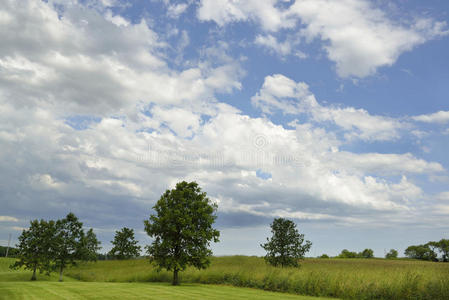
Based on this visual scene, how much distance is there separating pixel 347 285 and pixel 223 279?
14.4 metres

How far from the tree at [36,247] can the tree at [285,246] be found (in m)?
38.9

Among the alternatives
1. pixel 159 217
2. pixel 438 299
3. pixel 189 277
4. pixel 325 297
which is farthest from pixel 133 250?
pixel 438 299

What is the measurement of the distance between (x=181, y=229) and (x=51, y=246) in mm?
36665

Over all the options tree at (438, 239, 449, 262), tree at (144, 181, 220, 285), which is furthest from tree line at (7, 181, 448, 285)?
tree at (438, 239, 449, 262)

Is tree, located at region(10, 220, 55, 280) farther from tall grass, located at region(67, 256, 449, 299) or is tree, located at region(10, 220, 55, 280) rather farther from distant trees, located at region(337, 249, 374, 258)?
distant trees, located at region(337, 249, 374, 258)

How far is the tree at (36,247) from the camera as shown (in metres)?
53.9

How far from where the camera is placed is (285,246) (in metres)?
40.0

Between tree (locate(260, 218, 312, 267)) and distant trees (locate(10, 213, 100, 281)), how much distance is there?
116ft

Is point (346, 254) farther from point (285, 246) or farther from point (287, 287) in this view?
point (287, 287)

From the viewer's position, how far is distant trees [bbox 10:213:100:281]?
5406 cm

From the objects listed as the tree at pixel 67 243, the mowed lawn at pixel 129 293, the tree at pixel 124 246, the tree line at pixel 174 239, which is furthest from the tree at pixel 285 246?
the tree at pixel 124 246

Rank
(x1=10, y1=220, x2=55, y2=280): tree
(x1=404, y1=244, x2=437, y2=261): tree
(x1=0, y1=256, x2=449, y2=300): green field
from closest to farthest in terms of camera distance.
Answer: (x1=0, y1=256, x2=449, y2=300): green field → (x1=10, y1=220, x2=55, y2=280): tree → (x1=404, y1=244, x2=437, y2=261): tree

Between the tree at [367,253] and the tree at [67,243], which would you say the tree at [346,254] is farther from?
the tree at [67,243]

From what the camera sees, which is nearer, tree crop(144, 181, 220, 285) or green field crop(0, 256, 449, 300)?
green field crop(0, 256, 449, 300)
